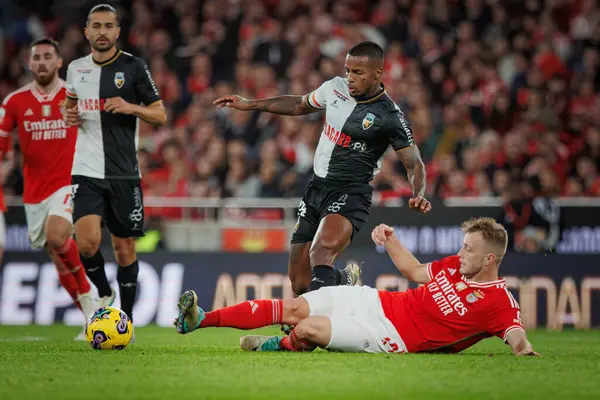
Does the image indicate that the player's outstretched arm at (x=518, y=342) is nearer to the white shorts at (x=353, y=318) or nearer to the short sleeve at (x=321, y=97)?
the white shorts at (x=353, y=318)

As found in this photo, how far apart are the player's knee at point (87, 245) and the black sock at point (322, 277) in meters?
2.24

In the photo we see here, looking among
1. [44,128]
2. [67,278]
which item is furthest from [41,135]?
[67,278]

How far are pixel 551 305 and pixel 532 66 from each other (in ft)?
19.1

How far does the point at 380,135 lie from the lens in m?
8.66

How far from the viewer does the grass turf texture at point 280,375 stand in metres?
5.44

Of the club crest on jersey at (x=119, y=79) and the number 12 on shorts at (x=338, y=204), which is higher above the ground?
the club crest on jersey at (x=119, y=79)

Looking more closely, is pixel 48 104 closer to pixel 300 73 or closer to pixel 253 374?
pixel 253 374

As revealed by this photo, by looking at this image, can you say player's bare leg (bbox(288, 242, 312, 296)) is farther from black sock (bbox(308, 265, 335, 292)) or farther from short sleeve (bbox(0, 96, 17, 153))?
short sleeve (bbox(0, 96, 17, 153))

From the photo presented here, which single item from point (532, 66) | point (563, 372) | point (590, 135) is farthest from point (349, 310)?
point (532, 66)

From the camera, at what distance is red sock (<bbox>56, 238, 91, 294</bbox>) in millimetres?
10219

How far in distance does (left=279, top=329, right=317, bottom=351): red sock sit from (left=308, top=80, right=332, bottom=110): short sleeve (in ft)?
7.41

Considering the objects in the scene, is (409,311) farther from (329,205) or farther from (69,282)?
(69,282)

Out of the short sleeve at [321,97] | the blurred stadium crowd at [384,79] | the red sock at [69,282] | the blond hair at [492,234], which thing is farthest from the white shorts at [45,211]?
the blurred stadium crowd at [384,79]

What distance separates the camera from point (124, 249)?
9633 mm
